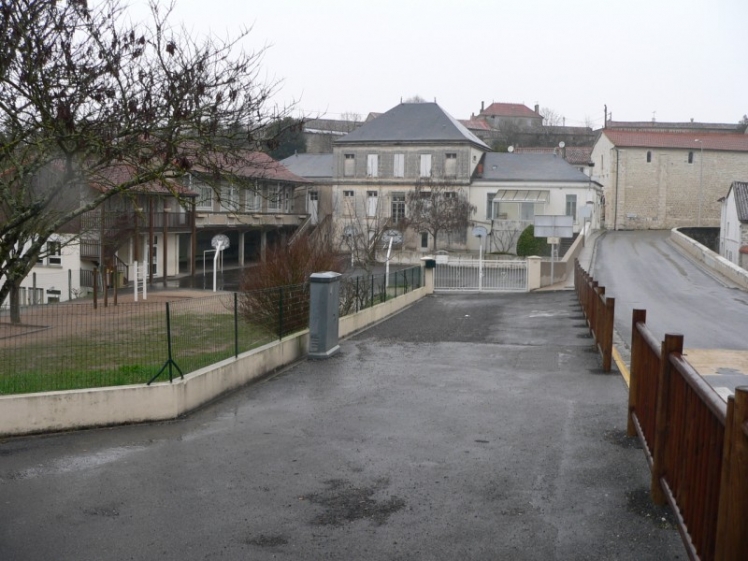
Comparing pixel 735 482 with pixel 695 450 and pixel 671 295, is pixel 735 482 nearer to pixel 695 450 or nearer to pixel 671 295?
pixel 695 450

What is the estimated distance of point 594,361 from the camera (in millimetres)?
13383

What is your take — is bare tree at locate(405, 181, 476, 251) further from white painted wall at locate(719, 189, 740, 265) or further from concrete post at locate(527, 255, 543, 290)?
concrete post at locate(527, 255, 543, 290)

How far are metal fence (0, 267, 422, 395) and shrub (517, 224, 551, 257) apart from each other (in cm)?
4628

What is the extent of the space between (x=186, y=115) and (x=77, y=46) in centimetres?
169

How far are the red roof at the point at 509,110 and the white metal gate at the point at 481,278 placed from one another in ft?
325

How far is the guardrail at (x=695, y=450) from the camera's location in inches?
144

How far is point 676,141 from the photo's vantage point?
7331 cm

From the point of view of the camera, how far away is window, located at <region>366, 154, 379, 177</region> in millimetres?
66562

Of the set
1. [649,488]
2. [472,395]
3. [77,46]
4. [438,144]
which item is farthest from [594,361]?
[438,144]

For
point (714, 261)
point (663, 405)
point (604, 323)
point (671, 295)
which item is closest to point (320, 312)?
point (604, 323)

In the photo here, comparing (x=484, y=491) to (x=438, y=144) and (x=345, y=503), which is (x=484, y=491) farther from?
(x=438, y=144)

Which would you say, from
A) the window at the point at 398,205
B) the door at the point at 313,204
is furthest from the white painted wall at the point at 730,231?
the door at the point at 313,204

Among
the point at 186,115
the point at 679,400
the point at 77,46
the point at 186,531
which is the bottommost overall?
the point at 186,531

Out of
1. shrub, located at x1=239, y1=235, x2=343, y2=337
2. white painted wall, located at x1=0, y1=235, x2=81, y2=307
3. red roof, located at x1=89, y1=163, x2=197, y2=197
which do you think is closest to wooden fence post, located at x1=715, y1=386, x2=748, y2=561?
red roof, located at x1=89, y1=163, x2=197, y2=197
